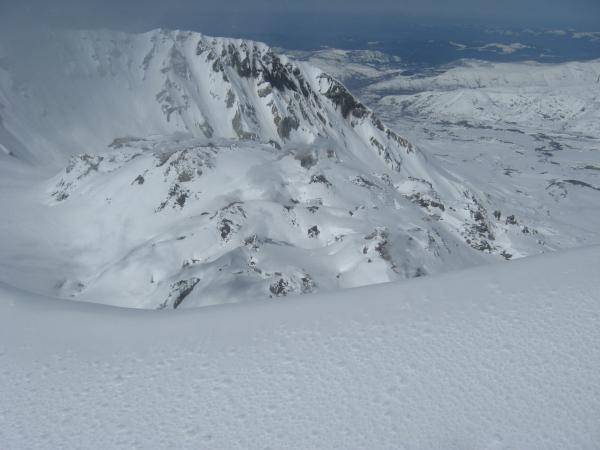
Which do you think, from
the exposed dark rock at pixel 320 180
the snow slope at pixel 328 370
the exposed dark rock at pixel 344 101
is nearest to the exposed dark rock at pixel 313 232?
the exposed dark rock at pixel 320 180

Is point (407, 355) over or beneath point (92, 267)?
over

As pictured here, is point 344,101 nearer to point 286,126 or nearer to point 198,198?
point 286,126

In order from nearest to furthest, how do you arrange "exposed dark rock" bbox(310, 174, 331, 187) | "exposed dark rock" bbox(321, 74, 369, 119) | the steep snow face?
"exposed dark rock" bbox(310, 174, 331, 187) < the steep snow face < "exposed dark rock" bbox(321, 74, 369, 119)

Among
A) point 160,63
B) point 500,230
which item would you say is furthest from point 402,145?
point 160,63

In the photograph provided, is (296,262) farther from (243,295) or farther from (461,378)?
(461,378)

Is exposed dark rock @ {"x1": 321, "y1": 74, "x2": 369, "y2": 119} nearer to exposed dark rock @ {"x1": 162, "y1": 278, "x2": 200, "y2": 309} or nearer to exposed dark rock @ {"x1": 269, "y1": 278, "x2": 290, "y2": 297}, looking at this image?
exposed dark rock @ {"x1": 269, "y1": 278, "x2": 290, "y2": 297}

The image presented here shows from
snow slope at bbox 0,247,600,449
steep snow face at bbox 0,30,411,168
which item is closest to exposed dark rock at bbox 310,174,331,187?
snow slope at bbox 0,247,600,449
